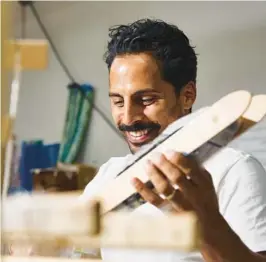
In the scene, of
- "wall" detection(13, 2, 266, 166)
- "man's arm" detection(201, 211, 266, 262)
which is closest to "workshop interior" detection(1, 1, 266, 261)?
"wall" detection(13, 2, 266, 166)

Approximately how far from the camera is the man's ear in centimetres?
56

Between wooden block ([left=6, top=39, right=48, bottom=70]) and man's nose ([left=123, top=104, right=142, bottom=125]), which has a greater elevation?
wooden block ([left=6, top=39, right=48, bottom=70])

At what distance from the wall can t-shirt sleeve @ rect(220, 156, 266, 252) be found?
0.27 metres

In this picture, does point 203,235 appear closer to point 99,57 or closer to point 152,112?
point 152,112

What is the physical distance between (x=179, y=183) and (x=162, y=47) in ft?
0.79

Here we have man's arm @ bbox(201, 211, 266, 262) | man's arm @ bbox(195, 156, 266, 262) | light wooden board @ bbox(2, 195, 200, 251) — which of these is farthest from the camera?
man's arm @ bbox(195, 156, 266, 262)

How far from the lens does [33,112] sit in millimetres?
1038

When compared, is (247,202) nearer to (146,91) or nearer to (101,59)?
(146,91)

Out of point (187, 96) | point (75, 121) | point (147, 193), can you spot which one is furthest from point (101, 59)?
point (147, 193)

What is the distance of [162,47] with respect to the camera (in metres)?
0.55

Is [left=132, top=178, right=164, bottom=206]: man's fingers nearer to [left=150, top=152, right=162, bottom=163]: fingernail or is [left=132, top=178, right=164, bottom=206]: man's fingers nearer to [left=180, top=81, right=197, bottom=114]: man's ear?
[left=150, top=152, right=162, bottom=163]: fingernail

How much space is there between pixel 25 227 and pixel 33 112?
0.78m

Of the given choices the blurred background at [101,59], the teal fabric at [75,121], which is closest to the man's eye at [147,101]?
the blurred background at [101,59]

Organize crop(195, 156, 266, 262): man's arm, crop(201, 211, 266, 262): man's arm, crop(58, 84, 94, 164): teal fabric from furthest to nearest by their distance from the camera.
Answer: crop(58, 84, 94, 164): teal fabric → crop(195, 156, 266, 262): man's arm → crop(201, 211, 266, 262): man's arm
